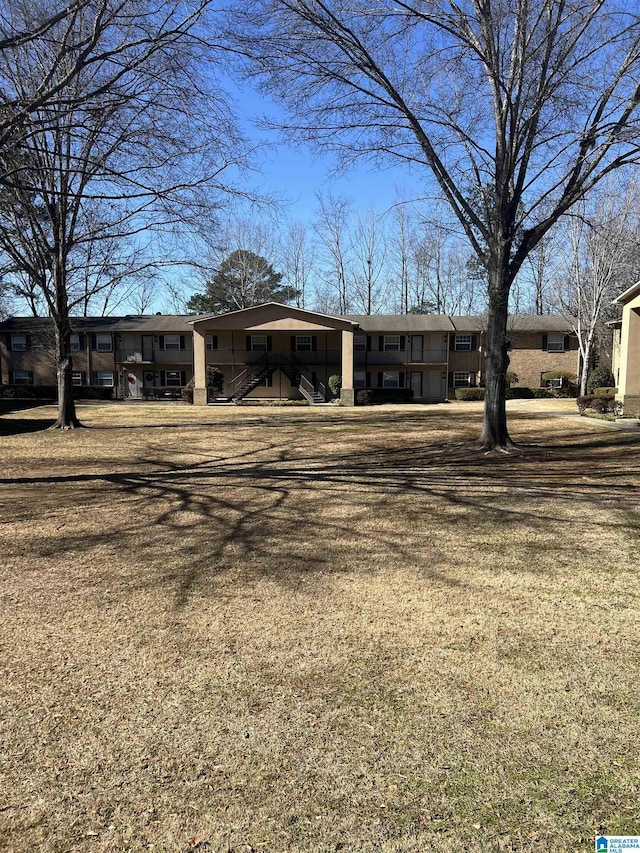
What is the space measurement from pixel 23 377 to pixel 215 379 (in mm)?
15188

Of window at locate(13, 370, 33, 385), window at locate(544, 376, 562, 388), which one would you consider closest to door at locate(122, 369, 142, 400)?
window at locate(13, 370, 33, 385)

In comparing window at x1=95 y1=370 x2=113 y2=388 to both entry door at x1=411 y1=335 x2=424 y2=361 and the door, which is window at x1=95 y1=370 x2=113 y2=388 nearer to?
the door

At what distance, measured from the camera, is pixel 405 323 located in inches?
1527

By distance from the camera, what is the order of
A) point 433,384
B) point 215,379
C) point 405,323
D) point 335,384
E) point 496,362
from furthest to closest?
point 433,384 < point 405,323 < point 215,379 < point 335,384 < point 496,362

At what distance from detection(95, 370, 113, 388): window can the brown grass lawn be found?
34.6 m

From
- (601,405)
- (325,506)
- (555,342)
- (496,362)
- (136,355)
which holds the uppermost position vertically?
(555,342)

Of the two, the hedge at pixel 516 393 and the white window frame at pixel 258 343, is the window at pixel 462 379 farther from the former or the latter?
the white window frame at pixel 258 343

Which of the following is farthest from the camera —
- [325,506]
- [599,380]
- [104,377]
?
[104,377]

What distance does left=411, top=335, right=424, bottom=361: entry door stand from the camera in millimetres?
38594

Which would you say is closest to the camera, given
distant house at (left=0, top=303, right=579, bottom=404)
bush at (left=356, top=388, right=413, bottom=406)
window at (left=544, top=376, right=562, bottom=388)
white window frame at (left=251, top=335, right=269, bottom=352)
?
bush at (left=356, top=388, right=413, bottom=406)

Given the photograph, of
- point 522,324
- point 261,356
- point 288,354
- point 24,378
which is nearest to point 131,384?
point 24,378

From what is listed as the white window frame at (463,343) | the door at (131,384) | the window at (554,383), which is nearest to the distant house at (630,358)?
the white window frame at (463,343)

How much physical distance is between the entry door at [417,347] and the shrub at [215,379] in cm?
1269

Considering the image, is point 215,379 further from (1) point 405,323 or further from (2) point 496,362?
(2) point 496,362
